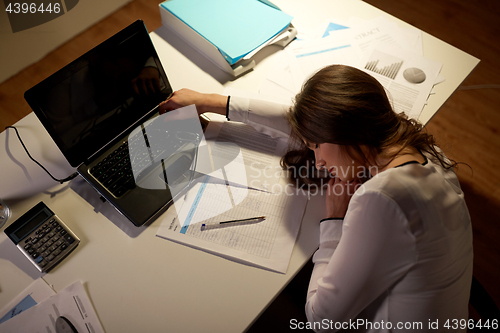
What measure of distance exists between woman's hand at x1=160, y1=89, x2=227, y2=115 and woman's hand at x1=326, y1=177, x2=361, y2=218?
1.26ft

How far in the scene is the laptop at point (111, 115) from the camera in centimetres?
74

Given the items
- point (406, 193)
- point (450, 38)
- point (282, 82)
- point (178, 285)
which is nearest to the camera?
point (406, 193)

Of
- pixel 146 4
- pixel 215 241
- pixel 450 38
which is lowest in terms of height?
pixel 450 38

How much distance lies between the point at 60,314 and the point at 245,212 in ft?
1.57

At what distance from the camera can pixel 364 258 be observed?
0.66 meters

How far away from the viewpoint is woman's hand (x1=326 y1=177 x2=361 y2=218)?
30.9 inches

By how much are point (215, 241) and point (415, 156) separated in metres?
0.51

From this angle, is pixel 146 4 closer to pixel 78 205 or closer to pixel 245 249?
pixel 78 205

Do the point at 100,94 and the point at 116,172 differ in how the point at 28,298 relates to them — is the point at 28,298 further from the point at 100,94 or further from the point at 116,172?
the point at 100,94

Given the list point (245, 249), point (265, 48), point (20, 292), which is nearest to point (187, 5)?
point (265, 48)

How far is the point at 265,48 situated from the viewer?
113 cm

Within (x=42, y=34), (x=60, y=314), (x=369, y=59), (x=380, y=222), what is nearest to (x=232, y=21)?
(x=369, y=59)

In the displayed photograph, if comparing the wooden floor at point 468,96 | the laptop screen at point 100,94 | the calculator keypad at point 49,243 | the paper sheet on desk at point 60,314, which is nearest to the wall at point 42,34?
the wooden floor at point 468,96

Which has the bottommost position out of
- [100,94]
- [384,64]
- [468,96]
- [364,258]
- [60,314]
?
[468,96]
